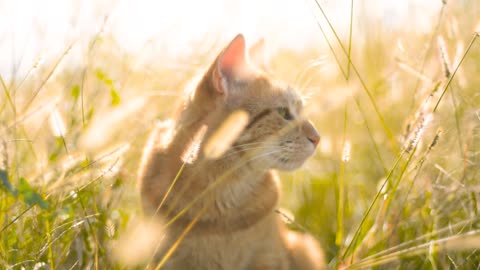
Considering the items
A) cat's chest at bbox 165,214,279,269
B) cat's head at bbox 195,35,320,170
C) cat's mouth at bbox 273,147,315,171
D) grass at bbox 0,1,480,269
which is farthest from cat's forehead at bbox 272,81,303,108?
cat's chest at bbox 165,214,279,269

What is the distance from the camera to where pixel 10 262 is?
164cm

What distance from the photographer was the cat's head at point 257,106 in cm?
216

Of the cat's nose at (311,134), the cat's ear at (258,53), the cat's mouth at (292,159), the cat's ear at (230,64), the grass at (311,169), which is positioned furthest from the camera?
the cat's ear at (258,53)

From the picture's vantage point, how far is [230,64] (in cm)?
223

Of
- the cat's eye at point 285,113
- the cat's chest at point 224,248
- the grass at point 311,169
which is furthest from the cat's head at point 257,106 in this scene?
the cat's chest at point 224,248

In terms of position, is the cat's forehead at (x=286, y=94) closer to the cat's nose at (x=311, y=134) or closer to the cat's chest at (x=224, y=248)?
the cat's nose at (x=311, y=134)

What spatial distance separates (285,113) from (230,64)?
332 millimetres

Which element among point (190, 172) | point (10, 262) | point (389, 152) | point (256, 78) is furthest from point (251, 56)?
point (10, 262)

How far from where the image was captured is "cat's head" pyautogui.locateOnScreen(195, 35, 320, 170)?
2.16m

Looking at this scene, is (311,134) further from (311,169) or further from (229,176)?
(311,169)

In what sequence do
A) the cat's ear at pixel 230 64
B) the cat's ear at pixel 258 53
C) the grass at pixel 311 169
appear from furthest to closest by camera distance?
the cat's ear at pixel 258 53 < the cat's ear at pixel 230 64 < the grass at pixel 311 169

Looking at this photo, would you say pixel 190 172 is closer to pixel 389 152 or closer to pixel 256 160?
pixel 256 160

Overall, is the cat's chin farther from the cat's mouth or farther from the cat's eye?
the cat's eye

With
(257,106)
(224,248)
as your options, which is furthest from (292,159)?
(224,248)
